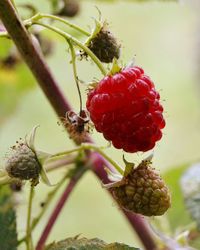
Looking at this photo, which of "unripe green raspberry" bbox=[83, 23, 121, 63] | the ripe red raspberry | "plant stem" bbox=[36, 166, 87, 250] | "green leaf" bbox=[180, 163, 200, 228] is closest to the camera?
the ripe red raspberry

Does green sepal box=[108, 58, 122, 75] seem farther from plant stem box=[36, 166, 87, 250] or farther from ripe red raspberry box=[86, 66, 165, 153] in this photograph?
plant stem box=[36, 166, 87, 250]

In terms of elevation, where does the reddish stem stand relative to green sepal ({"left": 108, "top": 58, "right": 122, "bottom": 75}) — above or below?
below

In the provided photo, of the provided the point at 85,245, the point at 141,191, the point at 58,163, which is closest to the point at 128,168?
the point at 141,191

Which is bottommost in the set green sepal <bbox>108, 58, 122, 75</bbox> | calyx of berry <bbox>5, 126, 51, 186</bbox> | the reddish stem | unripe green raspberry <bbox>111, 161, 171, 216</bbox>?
the reddish stem

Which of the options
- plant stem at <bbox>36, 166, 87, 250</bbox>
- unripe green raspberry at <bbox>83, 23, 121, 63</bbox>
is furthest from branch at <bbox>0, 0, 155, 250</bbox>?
unripe green raspberry at <bbox>83, 23, 121, 63</bbox>

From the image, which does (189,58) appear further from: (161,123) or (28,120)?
(161,123)

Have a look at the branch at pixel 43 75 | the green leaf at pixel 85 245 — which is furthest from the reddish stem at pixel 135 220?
the green leaf at pixel 85 245

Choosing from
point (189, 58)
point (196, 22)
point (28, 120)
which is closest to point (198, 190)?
point (28, 120)

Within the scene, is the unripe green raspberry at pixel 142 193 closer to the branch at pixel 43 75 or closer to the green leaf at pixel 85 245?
the green leaf at pixel 85 245
